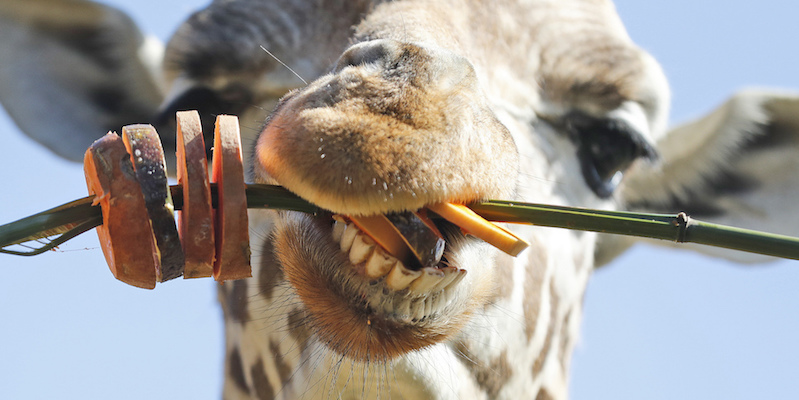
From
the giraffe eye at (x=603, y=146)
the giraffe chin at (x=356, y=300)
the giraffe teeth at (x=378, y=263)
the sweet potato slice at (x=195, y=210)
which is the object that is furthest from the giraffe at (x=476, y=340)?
the sweet potato slice at (x=195, y=210)

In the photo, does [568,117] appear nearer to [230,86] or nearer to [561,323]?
[561,323]

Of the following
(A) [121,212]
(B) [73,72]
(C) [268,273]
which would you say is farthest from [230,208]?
(B) [73,72]

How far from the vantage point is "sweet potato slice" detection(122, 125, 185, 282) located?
128 centimetres

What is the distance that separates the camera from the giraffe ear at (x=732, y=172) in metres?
3.50

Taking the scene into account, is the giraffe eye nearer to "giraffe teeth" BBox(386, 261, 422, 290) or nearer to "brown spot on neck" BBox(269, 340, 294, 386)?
"brown spot on neck" BBox(269, 340, 294, 386)

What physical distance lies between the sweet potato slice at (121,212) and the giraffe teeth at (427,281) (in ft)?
1.68

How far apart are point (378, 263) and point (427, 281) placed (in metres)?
0.11

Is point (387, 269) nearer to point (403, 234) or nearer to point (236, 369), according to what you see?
point (403, 234)

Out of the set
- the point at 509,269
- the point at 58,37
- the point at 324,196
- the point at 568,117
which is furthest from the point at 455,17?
the point at 58,37

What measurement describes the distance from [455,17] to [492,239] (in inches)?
48.7

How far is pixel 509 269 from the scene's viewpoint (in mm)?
2379

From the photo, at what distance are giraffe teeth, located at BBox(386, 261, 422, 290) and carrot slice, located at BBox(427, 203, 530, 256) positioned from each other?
0.13 metres

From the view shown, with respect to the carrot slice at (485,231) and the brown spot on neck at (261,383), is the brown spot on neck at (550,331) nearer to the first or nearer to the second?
the brown spot on neck at (261,383)

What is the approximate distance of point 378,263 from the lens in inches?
59.9
